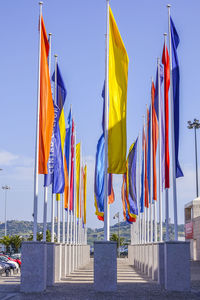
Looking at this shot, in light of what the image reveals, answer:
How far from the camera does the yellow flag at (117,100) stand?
2069 cm

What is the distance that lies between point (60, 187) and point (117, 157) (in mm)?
4539

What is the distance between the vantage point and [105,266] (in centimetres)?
1977

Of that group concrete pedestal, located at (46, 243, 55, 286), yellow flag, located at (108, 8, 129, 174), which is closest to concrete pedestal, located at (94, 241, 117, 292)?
yellow flag, located at (108, 8, 129, 174)

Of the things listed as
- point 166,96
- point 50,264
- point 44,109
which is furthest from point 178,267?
point 44,109

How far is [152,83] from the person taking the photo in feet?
95.9

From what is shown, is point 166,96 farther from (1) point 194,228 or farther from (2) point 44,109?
(1) point 194,228

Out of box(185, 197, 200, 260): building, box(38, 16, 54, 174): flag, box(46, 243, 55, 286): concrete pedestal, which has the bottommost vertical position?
box(46, 243, 55, 286): concrete pedestal

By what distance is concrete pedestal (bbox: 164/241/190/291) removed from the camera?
20.0 meters

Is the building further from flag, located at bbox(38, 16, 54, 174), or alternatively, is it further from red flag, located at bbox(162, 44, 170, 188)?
flag, located at bbox(38, 16, 54, 174)

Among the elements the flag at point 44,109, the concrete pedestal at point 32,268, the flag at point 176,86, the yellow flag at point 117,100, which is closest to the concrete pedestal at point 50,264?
the concrete pedestal at point 32,268

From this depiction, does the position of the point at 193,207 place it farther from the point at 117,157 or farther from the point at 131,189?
the point at 117,157

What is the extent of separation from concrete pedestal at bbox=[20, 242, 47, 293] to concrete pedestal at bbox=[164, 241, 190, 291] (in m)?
4.47

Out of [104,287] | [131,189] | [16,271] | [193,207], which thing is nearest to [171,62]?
[104,287]

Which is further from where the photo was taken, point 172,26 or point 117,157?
point 172,26
